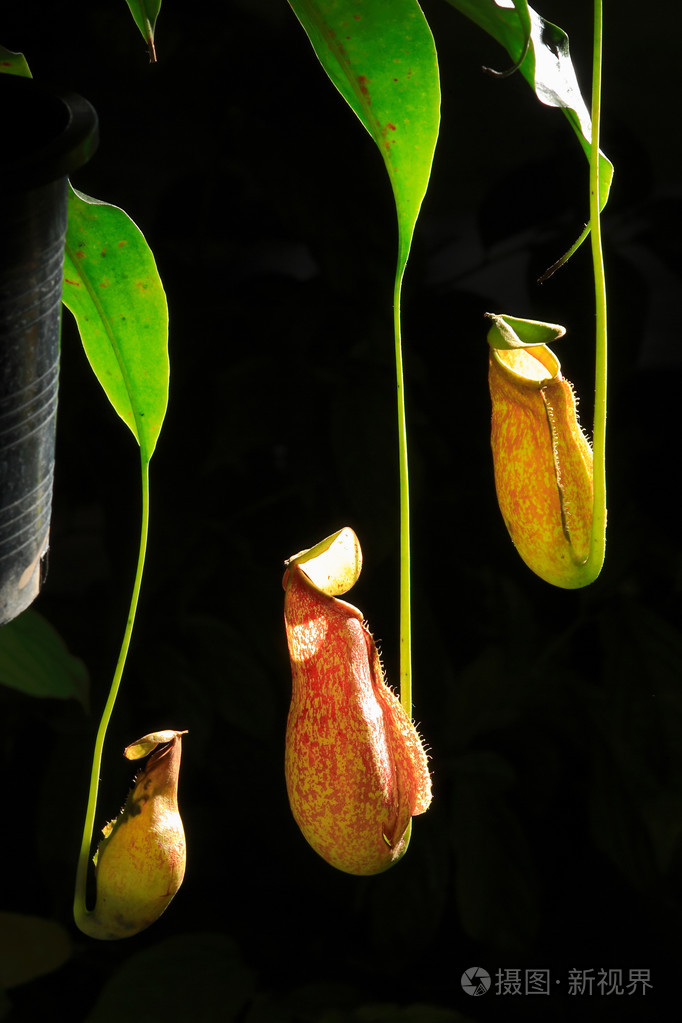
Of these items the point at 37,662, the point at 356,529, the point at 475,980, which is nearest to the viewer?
the point at 37,662

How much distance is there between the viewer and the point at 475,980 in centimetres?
98

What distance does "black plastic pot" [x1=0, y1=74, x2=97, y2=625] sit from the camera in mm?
299

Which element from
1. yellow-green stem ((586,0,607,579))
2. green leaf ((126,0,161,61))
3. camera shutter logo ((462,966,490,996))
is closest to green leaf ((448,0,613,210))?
yellow-green stem ((586,0,607,579))

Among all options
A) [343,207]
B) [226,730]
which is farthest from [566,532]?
[226,730]

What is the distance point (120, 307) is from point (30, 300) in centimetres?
9

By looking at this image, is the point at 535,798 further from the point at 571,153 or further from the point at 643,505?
the point at 571,153

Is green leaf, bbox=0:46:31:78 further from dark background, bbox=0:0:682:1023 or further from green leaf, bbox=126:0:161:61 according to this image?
dark background, bbox=0:0:682:1023

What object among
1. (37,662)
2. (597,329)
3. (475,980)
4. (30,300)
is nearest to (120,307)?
(30,300)

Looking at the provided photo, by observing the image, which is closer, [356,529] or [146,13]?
[146,13]

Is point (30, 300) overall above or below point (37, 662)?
above

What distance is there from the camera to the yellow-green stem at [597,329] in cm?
34

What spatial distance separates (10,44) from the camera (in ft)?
2.58

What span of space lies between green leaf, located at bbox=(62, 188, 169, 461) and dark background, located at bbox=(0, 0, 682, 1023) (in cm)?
38

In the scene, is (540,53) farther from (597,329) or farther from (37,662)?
(37,662)
